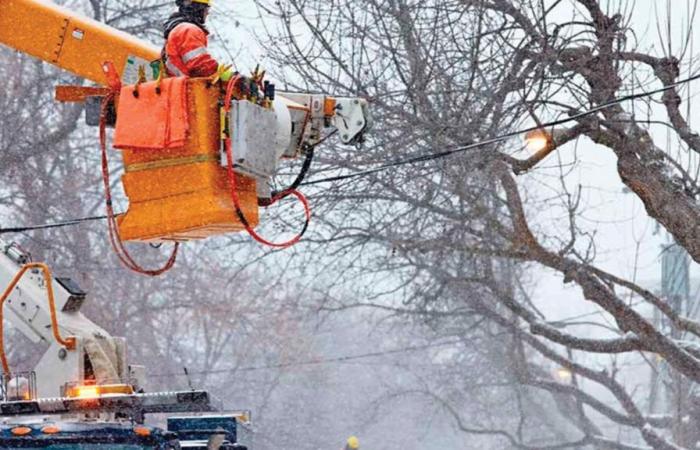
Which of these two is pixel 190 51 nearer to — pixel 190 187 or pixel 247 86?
pixel 247 86

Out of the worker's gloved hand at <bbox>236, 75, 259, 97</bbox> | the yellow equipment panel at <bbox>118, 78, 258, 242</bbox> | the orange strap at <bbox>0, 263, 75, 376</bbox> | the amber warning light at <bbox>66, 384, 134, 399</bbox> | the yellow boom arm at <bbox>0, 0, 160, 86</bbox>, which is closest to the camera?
the yellow equipment panel at <bbox>118, 78, 258, 242</bbox>

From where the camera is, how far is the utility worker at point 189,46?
27.7 ft

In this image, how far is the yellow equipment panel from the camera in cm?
838

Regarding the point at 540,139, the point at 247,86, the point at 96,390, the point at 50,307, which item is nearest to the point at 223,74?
the point at 247,86

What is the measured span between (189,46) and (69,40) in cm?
176

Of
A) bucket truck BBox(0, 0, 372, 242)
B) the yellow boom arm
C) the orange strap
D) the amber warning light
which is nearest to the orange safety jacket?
bucket truck BBox(0, 0, 372, 242)

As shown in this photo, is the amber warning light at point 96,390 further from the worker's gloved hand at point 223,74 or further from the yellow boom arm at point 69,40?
the worker's gloved hand at point 223,74

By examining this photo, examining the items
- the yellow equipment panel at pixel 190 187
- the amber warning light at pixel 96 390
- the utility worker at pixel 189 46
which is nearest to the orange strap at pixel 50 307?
the amber warning light at pixel 96 390

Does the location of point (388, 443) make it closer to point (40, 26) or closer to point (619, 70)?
point (619, 70)

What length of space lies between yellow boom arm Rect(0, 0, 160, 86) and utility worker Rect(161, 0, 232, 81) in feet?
3.10

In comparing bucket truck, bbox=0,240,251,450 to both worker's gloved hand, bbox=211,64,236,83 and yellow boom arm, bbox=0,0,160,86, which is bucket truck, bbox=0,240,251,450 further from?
worker's gloved hand, bbox=211,64,236,83

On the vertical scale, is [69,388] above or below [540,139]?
below

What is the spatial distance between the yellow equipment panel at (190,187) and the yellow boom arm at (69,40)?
110 cm

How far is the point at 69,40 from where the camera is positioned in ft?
32.4
